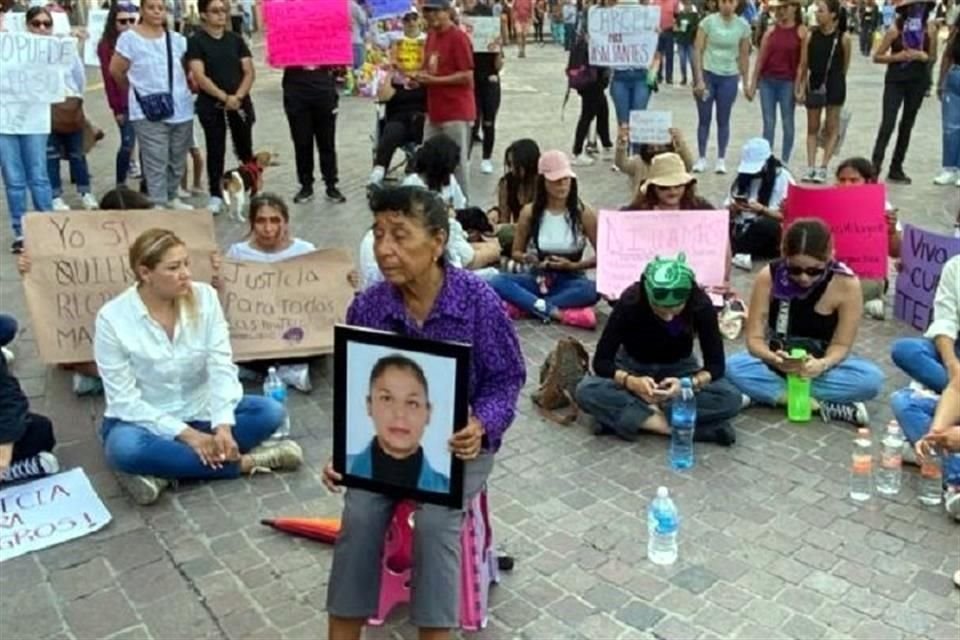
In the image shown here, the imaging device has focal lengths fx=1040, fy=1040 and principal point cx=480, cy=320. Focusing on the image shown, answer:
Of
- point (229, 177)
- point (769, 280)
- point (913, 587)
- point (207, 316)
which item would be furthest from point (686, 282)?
point (229, 177)

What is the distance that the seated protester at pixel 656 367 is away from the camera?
16.4 feet

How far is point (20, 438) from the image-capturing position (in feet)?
14.7

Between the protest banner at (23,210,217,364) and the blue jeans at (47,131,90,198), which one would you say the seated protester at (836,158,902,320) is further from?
the blue jeans at (47,131,90,198)

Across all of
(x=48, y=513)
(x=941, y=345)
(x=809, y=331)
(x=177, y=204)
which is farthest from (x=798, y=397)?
(x=177, y=204)

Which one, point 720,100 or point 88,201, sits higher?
point 720,100

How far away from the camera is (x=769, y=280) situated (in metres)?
5.46

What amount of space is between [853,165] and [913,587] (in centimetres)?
390

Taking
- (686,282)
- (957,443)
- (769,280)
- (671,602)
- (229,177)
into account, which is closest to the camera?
(671,602)

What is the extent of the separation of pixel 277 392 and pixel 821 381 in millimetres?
2806

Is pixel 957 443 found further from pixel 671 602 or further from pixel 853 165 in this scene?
pixel 853 165

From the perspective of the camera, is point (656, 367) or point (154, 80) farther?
point (154, 80)

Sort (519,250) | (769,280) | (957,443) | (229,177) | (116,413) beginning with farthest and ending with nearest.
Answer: (229,177) → (519,250) → (769,280) → (116,413) → (957,443)

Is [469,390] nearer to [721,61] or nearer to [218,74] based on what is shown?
[218,74]

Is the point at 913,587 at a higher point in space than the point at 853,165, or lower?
lower
